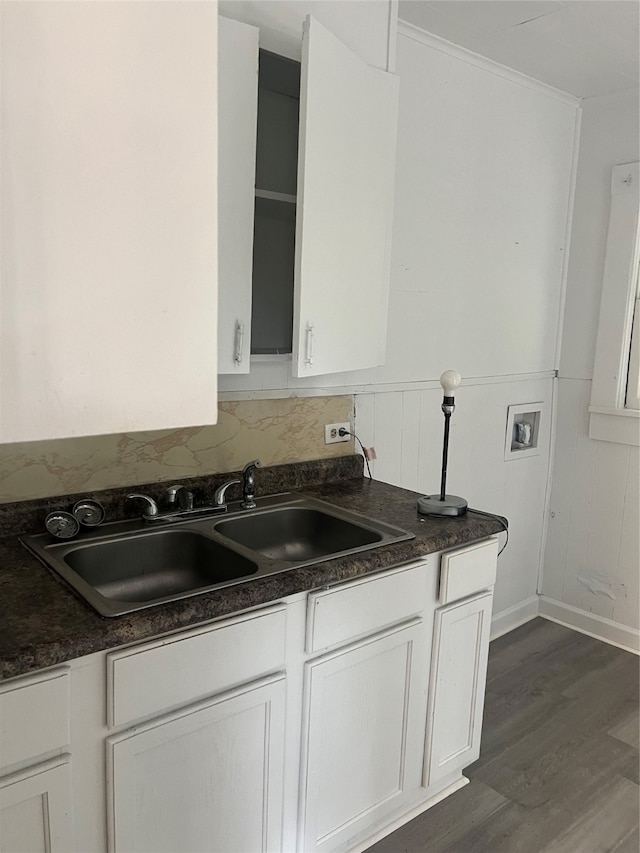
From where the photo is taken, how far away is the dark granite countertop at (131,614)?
123 centimetres

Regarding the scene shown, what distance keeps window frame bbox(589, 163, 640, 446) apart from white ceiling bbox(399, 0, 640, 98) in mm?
471

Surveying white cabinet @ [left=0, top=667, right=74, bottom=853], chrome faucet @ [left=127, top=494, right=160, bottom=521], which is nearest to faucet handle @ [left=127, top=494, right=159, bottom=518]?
chrome faucet @ [left=127, top=494, right=160, bottom=521]

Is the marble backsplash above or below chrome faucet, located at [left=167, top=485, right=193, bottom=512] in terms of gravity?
above

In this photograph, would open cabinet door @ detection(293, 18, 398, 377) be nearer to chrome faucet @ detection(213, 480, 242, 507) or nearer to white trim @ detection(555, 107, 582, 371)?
chrome faucet @ detection(213, 480, 242, 507)

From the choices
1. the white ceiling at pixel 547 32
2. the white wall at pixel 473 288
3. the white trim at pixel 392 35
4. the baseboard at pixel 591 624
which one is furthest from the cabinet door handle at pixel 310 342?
the baseboard at pixel 591 624

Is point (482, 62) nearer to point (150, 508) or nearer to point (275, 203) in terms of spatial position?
point (275, 203)

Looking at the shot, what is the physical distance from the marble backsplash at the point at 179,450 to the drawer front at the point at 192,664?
640mm

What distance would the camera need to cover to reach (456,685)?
6.82 feet

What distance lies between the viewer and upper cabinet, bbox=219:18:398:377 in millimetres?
1762

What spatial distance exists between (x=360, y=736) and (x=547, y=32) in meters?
2.38

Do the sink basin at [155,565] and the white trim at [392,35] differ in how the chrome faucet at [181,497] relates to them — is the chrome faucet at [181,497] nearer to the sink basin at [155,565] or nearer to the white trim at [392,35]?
the sink basin at [155,565]

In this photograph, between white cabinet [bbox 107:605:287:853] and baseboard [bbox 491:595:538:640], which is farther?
baseboard [bbox 491:595:538:640]

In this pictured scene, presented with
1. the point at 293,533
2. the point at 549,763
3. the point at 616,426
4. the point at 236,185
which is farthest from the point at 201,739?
the point at 616,426

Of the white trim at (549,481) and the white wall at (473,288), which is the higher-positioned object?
the white wall at (473,288)
